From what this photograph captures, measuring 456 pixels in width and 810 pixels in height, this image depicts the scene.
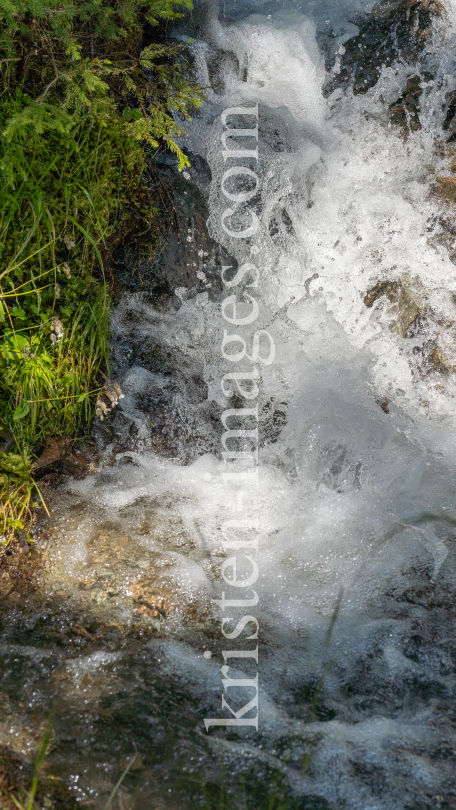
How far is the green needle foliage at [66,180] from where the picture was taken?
284 cm

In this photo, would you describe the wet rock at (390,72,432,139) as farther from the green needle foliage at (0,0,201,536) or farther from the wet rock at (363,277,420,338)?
the green needle foliage at (0,0,201,536)

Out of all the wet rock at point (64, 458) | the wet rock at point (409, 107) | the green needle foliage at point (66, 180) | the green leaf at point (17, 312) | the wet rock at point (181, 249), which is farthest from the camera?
the wet rock at point (409, 107)

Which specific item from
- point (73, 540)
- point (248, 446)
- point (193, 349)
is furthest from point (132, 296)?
point (73, 540)

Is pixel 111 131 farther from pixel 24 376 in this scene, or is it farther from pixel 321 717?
pixel 321 717

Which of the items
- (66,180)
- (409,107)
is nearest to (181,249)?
(66,180)

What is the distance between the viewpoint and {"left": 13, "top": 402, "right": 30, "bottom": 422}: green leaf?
3006 mm

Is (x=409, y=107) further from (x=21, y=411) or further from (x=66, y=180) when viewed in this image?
(x=21, y=411)

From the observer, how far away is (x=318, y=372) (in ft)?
13.0

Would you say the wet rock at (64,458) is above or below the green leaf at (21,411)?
below

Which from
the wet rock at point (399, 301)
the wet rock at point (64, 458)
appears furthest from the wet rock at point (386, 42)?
the wet rock at point (64, 458)

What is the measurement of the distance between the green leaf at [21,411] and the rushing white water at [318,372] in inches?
24.8

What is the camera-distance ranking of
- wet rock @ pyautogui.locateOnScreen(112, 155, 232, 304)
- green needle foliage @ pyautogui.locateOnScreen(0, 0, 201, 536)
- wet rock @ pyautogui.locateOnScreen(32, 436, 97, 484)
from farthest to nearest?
wet rock @ pyautogui.locateOnScreen(112, 155, 232, 304), wet rock @ pyautogui.locateOnScreen(32, 436, 97, 484), green needle foliage @ pyautogui.locateOnScreen(0, 0, 201, 536)

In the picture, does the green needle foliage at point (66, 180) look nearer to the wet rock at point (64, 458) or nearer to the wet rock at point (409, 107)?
the wet rock at point (64, 458)

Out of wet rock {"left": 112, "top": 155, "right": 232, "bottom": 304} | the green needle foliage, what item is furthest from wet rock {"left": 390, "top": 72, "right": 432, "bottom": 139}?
the green needle foliage
